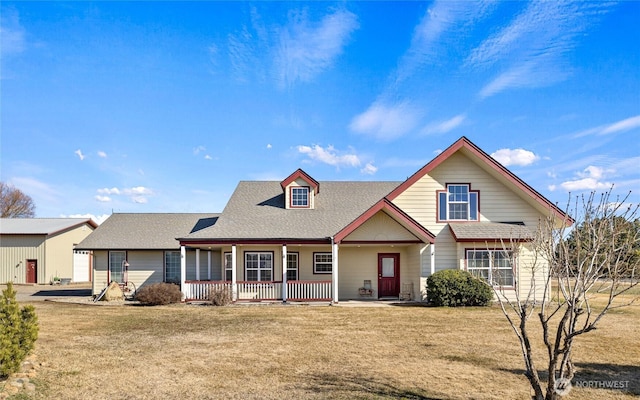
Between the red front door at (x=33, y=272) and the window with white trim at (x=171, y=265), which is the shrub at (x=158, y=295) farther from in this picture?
the red front door at (x=33, y=272)

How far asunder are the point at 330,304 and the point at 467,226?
712 cm

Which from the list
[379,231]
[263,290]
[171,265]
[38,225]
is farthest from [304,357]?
[38,225]

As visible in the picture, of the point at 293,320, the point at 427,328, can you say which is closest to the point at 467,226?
the point at 427,328

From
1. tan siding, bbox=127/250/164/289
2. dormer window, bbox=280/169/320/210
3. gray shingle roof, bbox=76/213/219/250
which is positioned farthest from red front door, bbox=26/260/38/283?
dormer window, bbox=280/169/320/210

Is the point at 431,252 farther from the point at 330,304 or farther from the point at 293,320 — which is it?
the point at 293,320

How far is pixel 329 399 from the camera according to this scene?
280 inches

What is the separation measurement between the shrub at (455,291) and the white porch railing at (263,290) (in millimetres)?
4789

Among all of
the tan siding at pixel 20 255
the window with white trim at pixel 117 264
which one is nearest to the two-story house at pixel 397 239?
the window with white trim at pixel 117 264

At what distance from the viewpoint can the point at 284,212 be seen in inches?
969

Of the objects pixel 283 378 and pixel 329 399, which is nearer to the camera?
pixel 329 399

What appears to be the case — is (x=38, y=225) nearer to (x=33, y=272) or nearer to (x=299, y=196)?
(x=33, y=272)

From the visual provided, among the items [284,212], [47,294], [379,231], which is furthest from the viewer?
[47,294]

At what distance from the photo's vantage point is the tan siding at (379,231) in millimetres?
20828

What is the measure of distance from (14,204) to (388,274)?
212 feet
